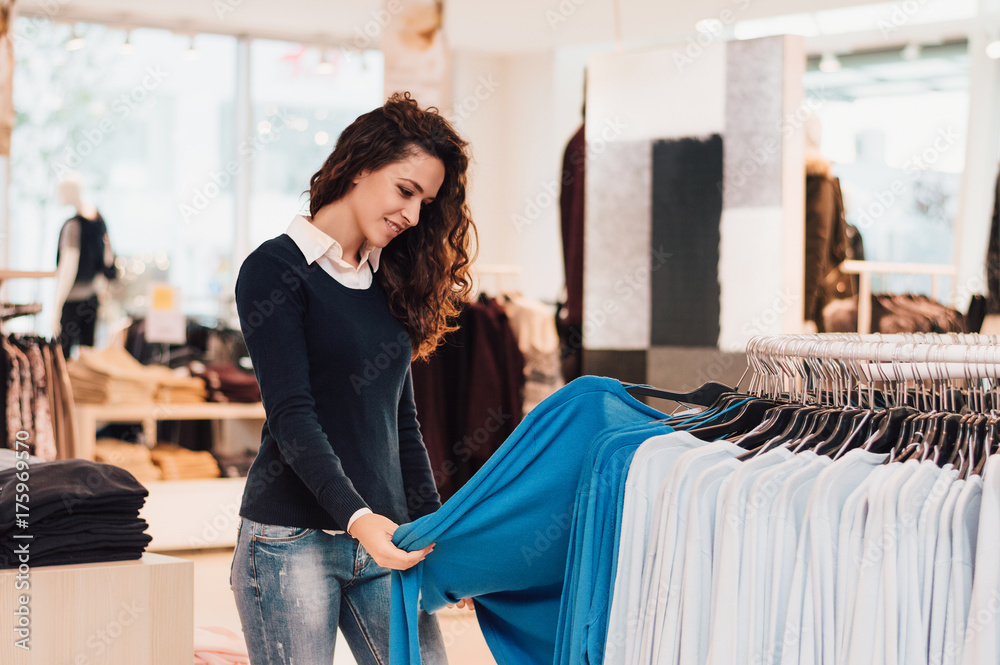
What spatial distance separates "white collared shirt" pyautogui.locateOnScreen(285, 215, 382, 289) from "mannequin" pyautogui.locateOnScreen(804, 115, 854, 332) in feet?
10.4

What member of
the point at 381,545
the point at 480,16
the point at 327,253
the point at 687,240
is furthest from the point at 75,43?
the point at 381,545

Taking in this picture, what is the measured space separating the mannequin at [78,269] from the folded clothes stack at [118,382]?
53.7 inches

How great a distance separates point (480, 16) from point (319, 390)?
21.0ft

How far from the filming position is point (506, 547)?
145 cm

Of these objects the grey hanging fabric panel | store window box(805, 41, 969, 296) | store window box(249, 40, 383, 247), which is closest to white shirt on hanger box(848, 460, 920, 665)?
the grey hanging fabric panel

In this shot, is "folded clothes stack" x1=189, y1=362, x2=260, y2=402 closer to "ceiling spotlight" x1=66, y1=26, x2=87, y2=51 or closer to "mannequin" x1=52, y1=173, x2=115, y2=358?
"mannequin" x1=52, y1=173, x2=115, y2=358

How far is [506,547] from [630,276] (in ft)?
7.84

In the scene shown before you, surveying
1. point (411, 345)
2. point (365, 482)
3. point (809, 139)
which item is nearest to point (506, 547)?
point (365, 482)

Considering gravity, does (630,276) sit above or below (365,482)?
above

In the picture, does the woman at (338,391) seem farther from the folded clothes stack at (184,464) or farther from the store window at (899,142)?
the store window at (899,142)

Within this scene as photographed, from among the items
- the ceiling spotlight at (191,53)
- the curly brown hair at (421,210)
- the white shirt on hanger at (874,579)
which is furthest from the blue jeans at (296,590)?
the ceiling spotlight at (191,53)

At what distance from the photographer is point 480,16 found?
7402mm

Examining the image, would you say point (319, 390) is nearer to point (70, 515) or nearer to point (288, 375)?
point (288, 375)

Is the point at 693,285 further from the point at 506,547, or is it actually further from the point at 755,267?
the point at 506,547
